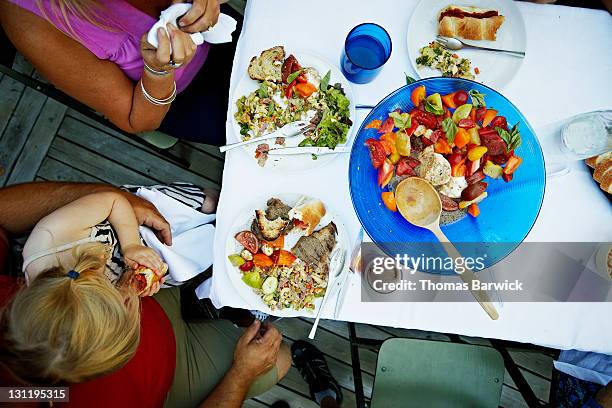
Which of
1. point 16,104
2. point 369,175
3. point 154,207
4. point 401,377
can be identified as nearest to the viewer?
point 369,175

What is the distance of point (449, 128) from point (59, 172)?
171 centimetres

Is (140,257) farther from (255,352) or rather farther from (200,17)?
(200,17)

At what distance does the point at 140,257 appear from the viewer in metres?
1.21

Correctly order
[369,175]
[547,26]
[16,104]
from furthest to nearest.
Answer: [16,104] < [547,26] < [369,175]

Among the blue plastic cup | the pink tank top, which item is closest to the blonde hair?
the pink tank top

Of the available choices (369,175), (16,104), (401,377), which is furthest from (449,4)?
(16,104)

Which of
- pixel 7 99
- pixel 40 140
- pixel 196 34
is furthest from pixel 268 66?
pixel 7 99

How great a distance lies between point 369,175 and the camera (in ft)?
3.37

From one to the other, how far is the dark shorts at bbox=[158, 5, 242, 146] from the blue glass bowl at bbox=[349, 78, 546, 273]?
0.62 metres

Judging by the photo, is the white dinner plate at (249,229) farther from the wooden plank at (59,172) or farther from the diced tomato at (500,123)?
the wooden plank at (59,172)

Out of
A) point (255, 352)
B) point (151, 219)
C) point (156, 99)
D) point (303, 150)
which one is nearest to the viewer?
point (303, 150)

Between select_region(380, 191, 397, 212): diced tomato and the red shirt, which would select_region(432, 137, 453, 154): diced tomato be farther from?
the red shirt

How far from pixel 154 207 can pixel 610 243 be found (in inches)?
47.7

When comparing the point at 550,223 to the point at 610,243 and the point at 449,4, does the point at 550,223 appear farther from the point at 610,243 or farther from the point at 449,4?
the point at 449,4
